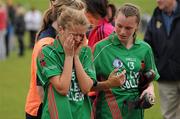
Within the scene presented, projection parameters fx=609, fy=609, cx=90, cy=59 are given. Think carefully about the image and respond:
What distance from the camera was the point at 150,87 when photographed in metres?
5.85

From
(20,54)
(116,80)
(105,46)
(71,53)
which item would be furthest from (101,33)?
(20,54)

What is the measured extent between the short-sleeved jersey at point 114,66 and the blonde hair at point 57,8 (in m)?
0.54

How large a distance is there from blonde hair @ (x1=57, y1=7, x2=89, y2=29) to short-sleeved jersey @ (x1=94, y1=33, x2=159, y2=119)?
0.84 metres

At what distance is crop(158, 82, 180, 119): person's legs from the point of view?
28.3 ft

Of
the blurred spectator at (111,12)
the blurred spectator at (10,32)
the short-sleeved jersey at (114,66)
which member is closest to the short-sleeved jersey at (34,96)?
the short-sleeved jersey at (114,66)

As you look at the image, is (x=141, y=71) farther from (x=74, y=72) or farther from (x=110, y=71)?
(x=74, y=72)

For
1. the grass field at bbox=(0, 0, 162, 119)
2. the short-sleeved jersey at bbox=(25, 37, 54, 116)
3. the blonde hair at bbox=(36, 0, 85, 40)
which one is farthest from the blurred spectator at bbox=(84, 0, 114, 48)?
the grass field at bbox=(0, 0, 162, 119)

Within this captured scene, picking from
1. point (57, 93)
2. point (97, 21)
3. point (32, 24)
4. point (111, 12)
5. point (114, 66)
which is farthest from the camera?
point (32, 24)

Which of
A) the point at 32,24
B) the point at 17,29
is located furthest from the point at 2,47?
the point at 32,24

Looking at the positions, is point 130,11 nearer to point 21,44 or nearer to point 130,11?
point 130,11

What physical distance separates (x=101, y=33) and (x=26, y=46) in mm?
24500

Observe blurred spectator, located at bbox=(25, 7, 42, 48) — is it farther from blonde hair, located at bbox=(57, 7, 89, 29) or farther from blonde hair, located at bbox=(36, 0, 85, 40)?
blonde hair, located at bbox=(57, 7, 89, 29)

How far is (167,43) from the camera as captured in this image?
8.38 m

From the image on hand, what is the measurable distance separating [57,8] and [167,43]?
322cm
